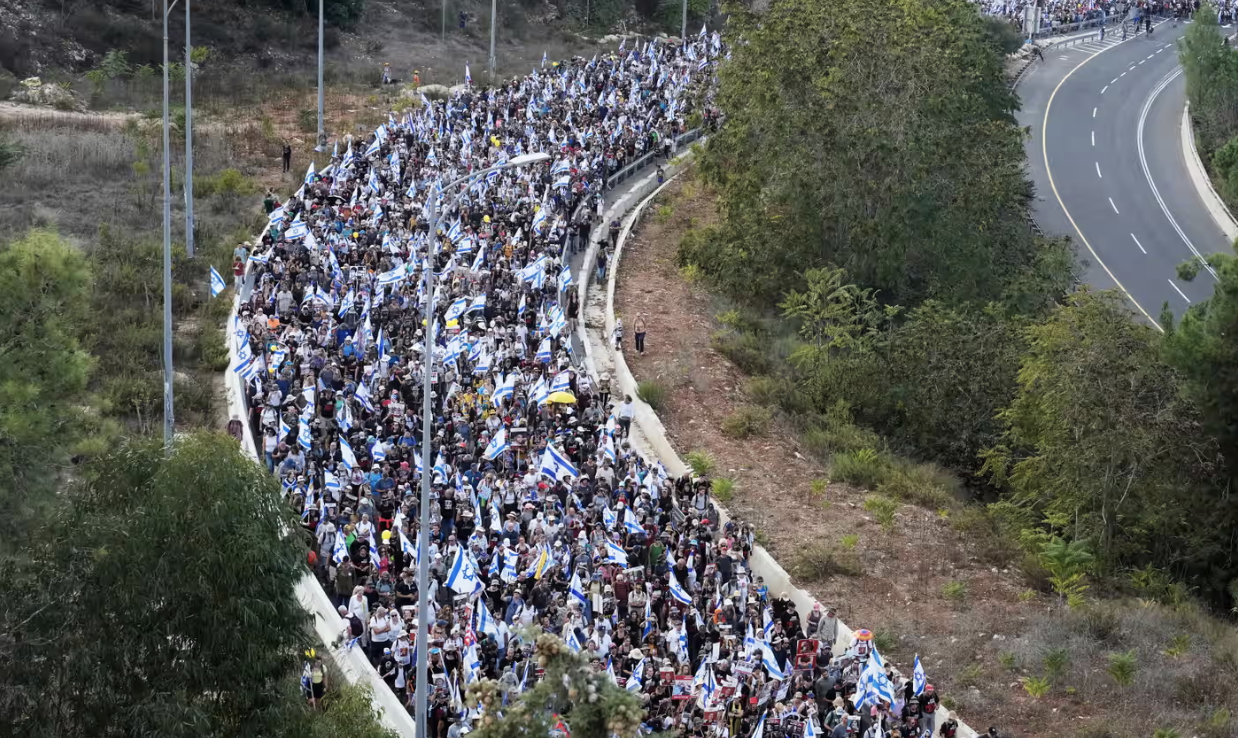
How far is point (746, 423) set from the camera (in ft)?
113

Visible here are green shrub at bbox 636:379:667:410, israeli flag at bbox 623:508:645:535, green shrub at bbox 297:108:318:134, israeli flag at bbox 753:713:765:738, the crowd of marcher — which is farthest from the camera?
green shrub at bbox 297:108:318:134

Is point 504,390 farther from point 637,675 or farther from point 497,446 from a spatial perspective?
point 637,675

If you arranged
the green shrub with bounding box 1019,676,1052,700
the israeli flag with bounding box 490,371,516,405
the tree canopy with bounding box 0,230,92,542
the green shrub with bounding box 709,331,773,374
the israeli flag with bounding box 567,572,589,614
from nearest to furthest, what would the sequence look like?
the israeli flag with bounding box 567,572,589,614 < the green shrub with bounding box 1019,676,1052,700 < the tree canopy with bounding box 0,230,92,542 < the israeli flag with bounding box 490,371,516,405 < the green shrub with bounding box 709,331,773,374

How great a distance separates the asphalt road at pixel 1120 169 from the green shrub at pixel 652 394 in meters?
20.2

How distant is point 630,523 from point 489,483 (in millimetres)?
2653

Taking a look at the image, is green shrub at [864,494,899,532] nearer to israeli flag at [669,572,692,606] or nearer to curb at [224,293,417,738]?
israeli flag at [669,572,692,606]

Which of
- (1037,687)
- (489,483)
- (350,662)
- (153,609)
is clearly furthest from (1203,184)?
(153,609)

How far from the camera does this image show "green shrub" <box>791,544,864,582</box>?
90.9 ft

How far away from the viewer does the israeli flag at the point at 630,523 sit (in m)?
24.3

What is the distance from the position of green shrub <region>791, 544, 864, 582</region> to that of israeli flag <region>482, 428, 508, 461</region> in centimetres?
584

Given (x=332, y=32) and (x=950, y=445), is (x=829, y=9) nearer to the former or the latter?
(x=950, y=445)

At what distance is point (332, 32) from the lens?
240ft

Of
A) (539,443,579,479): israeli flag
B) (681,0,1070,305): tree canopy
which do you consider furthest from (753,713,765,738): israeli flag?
(681,0,1070,305): tree canopy

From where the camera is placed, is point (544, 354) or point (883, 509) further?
point (544, 354)
